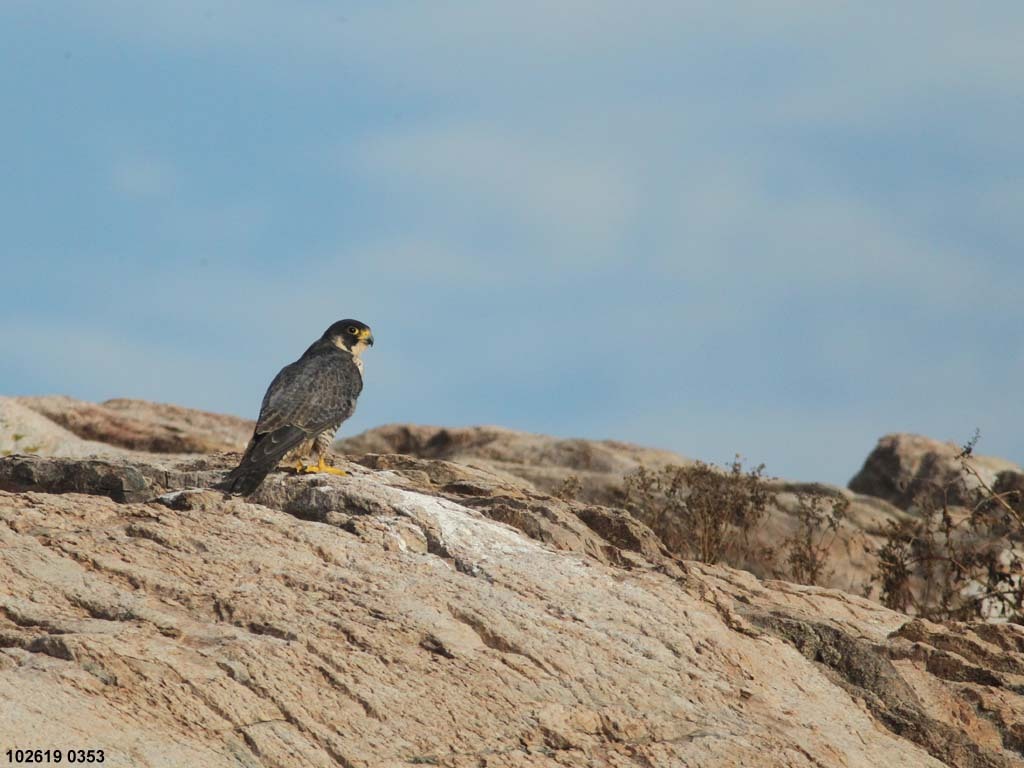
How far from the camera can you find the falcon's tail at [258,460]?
810 cm

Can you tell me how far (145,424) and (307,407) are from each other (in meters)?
14.7

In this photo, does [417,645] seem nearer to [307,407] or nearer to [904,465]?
[307,407]

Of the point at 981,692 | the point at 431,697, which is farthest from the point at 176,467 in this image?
the point at 981,692

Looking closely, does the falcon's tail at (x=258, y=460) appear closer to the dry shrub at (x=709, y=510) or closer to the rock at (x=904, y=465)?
the dry shrub at (x=709, y=510)

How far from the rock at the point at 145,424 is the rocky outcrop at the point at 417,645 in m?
11.6

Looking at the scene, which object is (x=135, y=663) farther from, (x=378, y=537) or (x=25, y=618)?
(x=378, y=537)

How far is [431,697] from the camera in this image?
21.0 feet

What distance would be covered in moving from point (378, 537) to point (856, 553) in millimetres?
10208

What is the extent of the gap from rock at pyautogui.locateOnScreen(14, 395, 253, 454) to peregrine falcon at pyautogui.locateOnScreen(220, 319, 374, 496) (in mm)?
9730

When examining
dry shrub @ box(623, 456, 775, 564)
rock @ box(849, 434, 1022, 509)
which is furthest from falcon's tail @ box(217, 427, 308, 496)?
rock @ box(849, 434, 1022, 509)

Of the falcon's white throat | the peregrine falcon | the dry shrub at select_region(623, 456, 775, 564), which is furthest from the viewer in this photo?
the dry shrub at select_region(623, 456, 775, 564)

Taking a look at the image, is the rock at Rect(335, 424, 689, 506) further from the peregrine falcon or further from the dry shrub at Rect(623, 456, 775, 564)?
the peregrine falcon

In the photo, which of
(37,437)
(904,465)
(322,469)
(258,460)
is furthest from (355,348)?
(904,465)

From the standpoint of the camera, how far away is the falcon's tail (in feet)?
26.6
